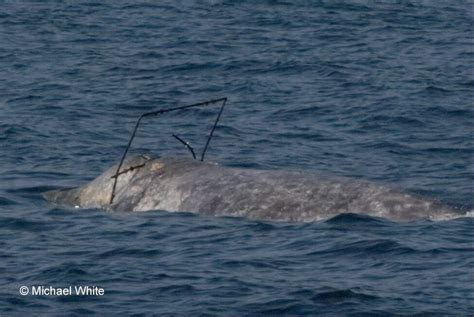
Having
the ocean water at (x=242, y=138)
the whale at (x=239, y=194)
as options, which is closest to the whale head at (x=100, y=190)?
the whale at (x=239, y=194)

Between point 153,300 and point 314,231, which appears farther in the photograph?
point 314,231

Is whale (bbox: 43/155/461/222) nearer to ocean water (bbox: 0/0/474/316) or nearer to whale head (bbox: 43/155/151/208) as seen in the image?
whale head (bbox: 43/155/151/208)

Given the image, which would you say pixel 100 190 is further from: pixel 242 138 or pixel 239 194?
pixel 242 138

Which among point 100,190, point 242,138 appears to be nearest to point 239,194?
point 100,190

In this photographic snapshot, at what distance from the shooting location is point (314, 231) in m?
19.4

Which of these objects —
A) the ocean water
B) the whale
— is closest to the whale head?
the whale

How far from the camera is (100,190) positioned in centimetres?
2227

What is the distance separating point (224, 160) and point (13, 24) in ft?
56.5

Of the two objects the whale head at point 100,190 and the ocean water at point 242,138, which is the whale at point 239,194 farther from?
the ocean water at point 242,138

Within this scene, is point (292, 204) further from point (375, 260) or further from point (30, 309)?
point (30, 309)

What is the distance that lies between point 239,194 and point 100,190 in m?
2.43

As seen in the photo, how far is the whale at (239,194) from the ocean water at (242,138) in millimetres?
291

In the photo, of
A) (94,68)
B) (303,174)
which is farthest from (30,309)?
(94,68)

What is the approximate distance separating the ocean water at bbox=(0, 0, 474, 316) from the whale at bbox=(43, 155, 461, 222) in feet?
0.95
